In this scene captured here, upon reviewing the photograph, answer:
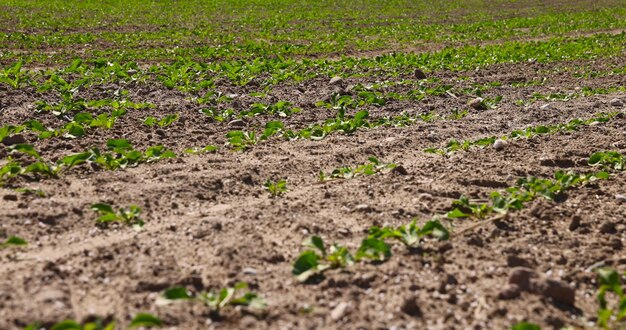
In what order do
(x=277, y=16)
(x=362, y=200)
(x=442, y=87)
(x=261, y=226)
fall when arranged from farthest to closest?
(x=277, y=16) → (x=442, y=87) → (x=362, y=200) → (x=261, y=226)

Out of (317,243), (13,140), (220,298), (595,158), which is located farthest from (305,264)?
(13,140)

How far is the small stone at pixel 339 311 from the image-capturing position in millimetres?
3402

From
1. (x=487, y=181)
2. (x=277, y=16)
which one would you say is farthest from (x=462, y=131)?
(x=277, y=16)

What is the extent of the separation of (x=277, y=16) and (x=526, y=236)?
22.5m

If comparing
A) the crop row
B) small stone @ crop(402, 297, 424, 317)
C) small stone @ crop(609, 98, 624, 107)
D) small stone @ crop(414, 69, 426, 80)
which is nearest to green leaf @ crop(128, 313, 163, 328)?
small stone @ crop(402, 297, 424, 317)

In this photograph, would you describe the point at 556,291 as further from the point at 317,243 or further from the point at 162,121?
the point at 162,121

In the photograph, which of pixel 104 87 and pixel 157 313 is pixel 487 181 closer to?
pixel 157 313

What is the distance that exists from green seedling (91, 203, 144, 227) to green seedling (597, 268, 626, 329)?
259 centimetres

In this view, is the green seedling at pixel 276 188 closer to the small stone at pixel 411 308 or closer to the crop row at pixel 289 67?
the small stone at pixel 411 308

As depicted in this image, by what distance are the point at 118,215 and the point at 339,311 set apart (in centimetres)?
177

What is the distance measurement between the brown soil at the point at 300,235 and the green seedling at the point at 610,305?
0.09 m

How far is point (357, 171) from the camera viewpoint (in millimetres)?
5719

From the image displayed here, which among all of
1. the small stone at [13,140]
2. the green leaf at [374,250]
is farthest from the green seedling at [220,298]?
the small stone at [13,140]

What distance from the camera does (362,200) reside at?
5.04 m
